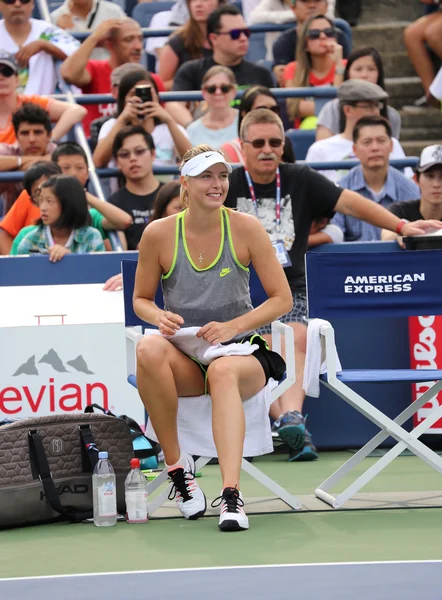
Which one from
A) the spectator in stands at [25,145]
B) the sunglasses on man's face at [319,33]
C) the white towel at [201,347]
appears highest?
the sunglasses on man's face at [319,33]

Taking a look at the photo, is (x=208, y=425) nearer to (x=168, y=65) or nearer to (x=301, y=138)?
(x=301, y=138)

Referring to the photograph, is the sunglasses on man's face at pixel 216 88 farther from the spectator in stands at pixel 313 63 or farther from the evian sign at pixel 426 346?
the evian sign at pixel 426 346

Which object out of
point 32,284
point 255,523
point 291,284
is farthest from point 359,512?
point 32,284

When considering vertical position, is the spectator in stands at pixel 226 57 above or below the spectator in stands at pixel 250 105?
above

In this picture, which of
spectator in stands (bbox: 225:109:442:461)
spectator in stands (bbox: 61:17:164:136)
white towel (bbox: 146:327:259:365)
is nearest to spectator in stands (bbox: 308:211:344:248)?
spectator in stands (bbox: 225:109:442:461)

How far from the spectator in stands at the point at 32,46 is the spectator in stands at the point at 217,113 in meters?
1.60

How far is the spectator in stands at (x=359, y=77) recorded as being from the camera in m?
10.6

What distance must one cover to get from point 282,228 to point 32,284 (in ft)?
5.24

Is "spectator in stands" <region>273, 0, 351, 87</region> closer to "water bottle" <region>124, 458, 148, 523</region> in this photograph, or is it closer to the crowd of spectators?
the crowd of spectators

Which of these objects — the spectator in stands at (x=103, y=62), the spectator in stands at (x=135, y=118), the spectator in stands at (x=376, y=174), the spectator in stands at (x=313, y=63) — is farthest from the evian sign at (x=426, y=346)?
the spectator in stands at (x=103, y=62)

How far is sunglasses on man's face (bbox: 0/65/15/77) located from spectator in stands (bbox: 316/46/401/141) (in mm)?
2482

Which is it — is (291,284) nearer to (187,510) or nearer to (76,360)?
(76,360)

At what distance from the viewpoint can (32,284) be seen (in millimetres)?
8109

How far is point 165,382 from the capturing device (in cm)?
564
